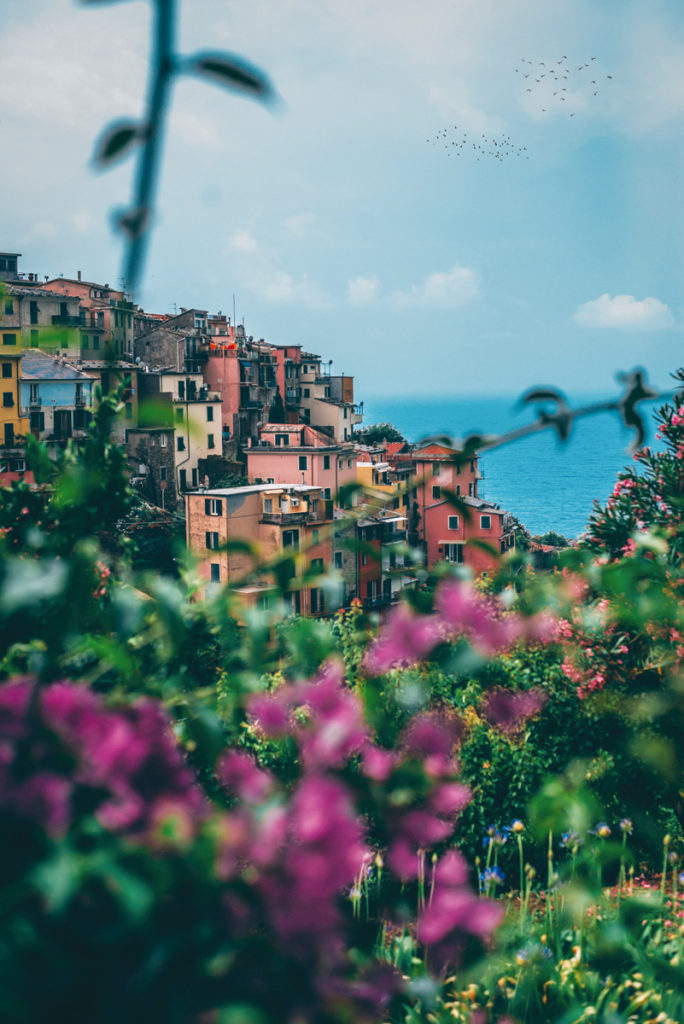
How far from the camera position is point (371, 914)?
5.11m

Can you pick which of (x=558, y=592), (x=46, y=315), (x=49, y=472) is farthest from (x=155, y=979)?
(x=46, y=315)

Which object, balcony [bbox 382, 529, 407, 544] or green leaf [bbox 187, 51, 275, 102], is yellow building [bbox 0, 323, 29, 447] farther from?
green leaf [bbox 187, 51, 275, 102]

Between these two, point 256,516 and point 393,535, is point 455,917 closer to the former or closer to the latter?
point 256,516

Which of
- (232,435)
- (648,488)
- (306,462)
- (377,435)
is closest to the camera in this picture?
(648,488)

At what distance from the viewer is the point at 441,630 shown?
1.03m

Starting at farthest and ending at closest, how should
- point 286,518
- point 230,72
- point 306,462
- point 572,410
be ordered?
point 306,462
point 286,518
point 572,410
point 230,72

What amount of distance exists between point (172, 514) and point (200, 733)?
24181 mm

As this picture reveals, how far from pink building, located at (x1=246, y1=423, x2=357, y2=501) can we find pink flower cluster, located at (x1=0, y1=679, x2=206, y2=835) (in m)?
23.1

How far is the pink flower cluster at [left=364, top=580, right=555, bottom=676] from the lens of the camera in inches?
36.6

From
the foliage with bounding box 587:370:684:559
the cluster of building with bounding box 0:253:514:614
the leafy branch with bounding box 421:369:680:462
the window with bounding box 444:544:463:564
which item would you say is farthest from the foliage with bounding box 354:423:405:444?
the leafy branch with bounding box 421:369:680:462

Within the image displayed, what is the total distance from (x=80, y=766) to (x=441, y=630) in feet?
1.64

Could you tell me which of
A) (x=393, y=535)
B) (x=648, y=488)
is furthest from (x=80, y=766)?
(x=393, y=535)

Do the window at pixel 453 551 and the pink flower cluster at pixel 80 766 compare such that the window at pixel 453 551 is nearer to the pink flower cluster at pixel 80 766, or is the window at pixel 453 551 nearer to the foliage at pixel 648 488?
the foliage at pixel 648 488

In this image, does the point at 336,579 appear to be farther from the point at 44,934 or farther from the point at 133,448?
the point at 133,448
